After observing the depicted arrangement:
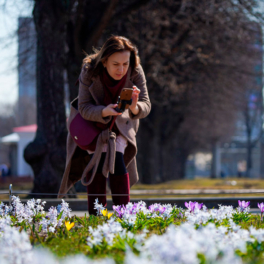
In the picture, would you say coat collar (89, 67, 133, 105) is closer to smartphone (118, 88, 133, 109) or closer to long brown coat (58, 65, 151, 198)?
long brown coat (58, 65, 151, 198)

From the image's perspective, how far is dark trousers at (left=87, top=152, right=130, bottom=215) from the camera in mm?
4648

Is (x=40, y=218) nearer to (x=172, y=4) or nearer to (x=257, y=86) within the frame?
(x=172, y=4)

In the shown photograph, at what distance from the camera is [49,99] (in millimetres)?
10242

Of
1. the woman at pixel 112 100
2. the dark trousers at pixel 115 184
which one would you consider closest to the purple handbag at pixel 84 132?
the woman at pixel 112 100

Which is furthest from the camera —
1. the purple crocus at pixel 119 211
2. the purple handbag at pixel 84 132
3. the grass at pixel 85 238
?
the purple handbag at pixel 84 132

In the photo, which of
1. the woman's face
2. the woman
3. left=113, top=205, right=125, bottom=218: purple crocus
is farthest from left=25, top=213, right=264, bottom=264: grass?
the woman's face

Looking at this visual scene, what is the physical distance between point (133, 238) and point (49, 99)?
747 cm

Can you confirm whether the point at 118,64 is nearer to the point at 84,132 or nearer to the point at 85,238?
the point at 84,132

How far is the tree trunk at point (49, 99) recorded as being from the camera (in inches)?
398

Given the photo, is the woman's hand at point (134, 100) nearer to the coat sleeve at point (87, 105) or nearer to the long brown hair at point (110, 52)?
the coat sleeve at point (87, 105)

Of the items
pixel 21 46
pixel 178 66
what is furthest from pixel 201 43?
pixel 21 46

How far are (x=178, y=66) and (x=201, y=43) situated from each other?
2350 mm

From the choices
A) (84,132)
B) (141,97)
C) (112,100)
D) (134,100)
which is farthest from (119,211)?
(141,97)

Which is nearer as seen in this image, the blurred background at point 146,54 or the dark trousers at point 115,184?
the dark trousers at point 115,184
